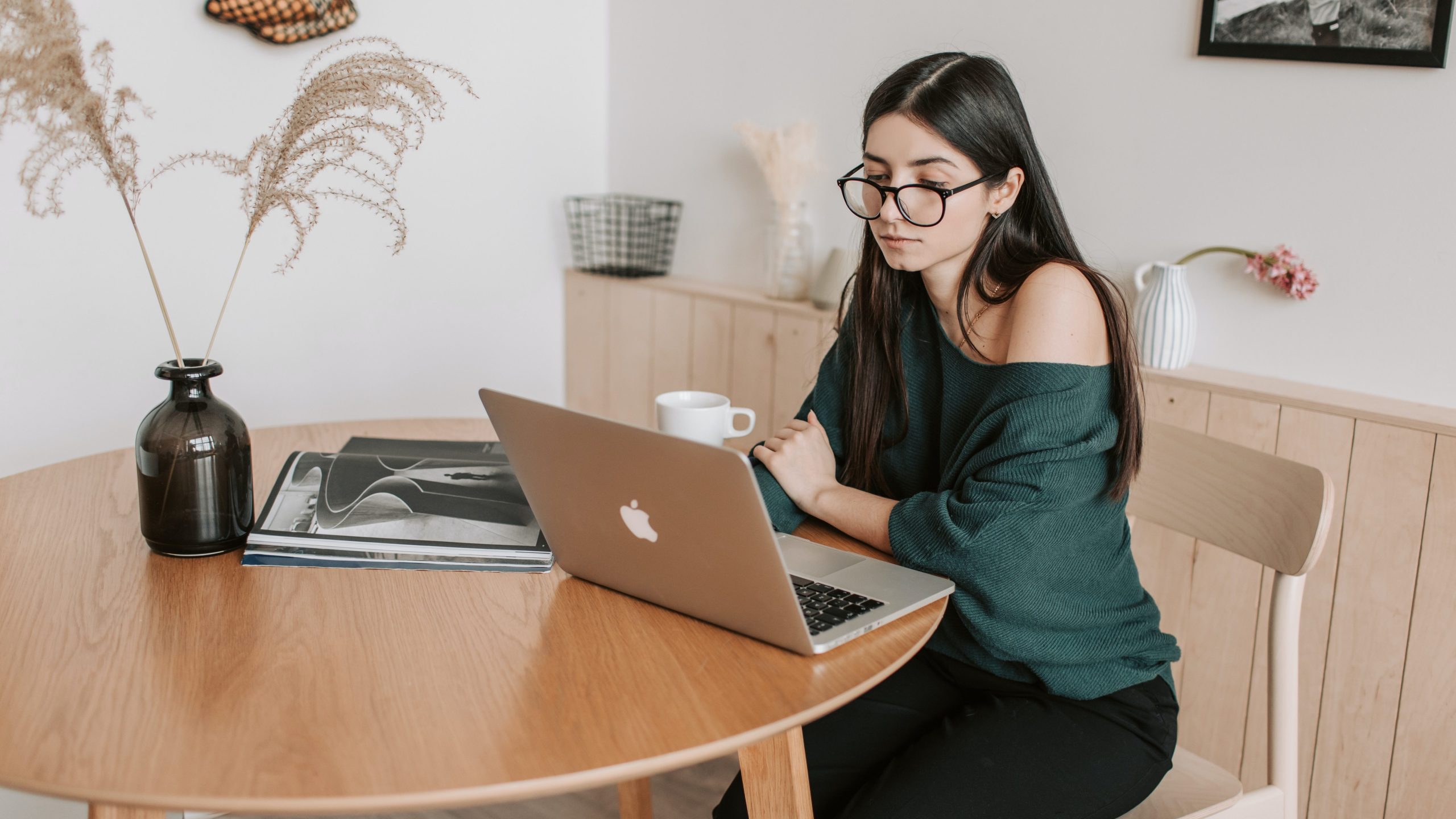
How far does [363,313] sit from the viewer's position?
2523mm

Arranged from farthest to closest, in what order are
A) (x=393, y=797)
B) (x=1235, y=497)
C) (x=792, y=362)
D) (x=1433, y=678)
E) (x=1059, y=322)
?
(x=792, y=362)
(x=1433, y=678)
(x=1235, y=497)
(x=1059, y=322)
(x=393, y=797)

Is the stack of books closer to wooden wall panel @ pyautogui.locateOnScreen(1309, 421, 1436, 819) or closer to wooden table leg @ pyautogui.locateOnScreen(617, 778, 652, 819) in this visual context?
wooden table leg @ pyautogui.locateOnScreen(617, 778, 652, 819)

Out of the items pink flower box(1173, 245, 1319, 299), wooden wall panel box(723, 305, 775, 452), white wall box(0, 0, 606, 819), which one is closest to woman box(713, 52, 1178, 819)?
pink flower box(1173, 245, 1319, 299)

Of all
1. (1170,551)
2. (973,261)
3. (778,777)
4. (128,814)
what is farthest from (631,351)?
(128,814)

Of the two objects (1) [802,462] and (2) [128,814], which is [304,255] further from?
(2) [128,814]

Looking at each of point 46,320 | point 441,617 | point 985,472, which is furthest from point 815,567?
point 46,320

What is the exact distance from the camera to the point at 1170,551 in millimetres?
1894

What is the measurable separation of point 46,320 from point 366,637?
1455 millimetres

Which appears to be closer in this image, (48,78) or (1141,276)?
(48,78)

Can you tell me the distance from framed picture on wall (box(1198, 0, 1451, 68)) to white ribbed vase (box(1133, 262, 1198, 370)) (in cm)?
37

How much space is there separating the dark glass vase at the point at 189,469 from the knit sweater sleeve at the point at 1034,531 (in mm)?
706

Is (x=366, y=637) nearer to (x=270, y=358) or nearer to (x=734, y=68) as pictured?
(x=270, y=358)

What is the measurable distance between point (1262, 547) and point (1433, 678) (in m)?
0.57

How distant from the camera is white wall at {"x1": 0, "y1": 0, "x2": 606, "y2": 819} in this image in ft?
6.68
